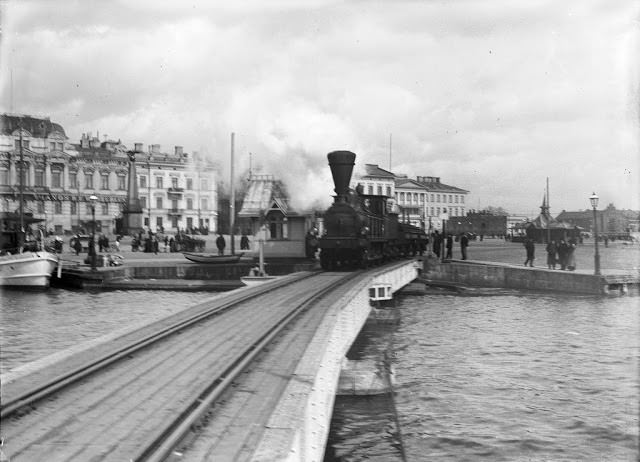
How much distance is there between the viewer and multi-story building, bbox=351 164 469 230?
5562 centimetres

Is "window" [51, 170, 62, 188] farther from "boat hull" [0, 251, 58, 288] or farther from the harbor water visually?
the harbor water

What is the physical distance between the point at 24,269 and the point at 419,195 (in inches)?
2509

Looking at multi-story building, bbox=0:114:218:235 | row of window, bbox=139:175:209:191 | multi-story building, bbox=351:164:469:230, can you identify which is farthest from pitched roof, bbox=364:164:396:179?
row of window, bbox=139:175:209:191

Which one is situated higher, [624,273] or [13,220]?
[13,220]

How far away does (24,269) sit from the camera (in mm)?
31359

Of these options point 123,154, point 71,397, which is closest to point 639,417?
point 71,397

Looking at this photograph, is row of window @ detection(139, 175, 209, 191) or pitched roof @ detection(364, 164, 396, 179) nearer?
pitched roof @ detection(364, 164, 396, 179)

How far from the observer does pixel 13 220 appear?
3534cm

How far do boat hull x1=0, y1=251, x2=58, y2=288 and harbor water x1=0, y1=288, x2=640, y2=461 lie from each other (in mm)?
1789

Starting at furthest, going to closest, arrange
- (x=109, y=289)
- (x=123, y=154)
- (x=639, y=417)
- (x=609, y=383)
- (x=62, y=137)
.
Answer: (x=123, y=154) → (x=62, y=137) → (x=109, y=289) → (x=609, y=383) → (x=639, y=417)

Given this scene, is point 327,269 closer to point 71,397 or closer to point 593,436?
point 593,436

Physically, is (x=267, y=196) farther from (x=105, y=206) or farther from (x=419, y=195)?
(x=419, y=195)

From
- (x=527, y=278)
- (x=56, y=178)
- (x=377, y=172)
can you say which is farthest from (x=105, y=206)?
(x=527, y=278)

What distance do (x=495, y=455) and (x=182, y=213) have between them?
5869 centimetres
